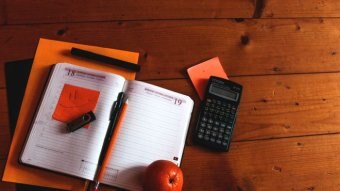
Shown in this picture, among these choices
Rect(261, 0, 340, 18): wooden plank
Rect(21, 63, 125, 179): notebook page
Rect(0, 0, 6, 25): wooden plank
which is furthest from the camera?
Rect(261, 0, 340, 18): wooden plank

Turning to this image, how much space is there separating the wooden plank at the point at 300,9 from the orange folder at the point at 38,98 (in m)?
0.36

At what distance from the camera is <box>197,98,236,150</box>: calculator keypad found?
71 cm

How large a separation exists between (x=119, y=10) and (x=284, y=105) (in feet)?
1.42

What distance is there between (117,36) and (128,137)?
0.24 meters

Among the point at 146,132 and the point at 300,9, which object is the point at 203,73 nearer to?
the point at 146,132

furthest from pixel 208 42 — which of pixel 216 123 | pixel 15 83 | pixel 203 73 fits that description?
pixel 15 83

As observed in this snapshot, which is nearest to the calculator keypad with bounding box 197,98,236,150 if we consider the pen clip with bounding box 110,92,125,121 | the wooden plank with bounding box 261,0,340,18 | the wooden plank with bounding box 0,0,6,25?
the pen clip with bounding box 110,92,125,121

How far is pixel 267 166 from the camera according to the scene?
0.73m

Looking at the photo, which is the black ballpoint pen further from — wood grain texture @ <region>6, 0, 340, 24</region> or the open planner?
wood grain texture @ <region>6, 0, 340, 24</region>

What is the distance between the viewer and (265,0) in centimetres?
87

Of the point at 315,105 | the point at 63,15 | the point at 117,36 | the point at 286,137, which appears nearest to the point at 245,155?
the point at 286,137

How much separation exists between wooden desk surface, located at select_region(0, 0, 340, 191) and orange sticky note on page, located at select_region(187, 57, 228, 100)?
2cm

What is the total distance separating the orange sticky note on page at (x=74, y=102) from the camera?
67 centimetres

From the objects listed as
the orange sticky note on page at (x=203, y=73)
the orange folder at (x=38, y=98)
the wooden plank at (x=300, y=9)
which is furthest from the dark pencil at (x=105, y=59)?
the wooden plank at (x=300, y=9)
